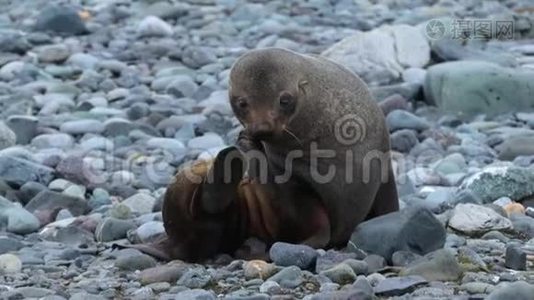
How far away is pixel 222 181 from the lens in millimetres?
6480

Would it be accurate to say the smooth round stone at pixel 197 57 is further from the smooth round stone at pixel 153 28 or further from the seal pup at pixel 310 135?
the seal pup at pixel 310 135

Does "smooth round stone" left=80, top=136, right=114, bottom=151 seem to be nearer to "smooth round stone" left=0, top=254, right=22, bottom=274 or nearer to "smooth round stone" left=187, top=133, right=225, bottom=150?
"smooth round stone" left=187, top=133, right=225, bottom=150

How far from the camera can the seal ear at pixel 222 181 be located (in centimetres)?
628

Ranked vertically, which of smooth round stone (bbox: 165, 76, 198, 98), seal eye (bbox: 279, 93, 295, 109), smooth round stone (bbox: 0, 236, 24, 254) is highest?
seal eye (bbox: 279, 93, 295, 109)

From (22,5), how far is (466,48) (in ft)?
22.1

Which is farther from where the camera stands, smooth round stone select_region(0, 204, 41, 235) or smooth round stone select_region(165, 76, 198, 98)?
smooth round stone select_region(165, 76, 198, 98)

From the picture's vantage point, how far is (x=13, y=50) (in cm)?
1480

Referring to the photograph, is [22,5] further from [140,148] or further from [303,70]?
[303,70]

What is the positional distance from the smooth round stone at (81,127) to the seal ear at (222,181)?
4599mm

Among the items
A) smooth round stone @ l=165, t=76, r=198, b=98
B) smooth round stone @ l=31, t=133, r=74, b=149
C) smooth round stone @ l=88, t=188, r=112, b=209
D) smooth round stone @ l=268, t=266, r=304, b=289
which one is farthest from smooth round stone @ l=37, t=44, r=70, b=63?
smooth round stone @ l=268, t=266, r=304, b=289

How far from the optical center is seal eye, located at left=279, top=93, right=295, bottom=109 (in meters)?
6.63

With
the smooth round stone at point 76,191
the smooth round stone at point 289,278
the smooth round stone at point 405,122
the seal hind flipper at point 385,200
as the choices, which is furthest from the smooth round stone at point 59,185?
the smooth round stone at point 289,278

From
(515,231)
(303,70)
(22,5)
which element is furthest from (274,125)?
(22,5)

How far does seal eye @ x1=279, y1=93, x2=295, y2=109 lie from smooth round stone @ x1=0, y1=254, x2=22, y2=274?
150 centimetres
